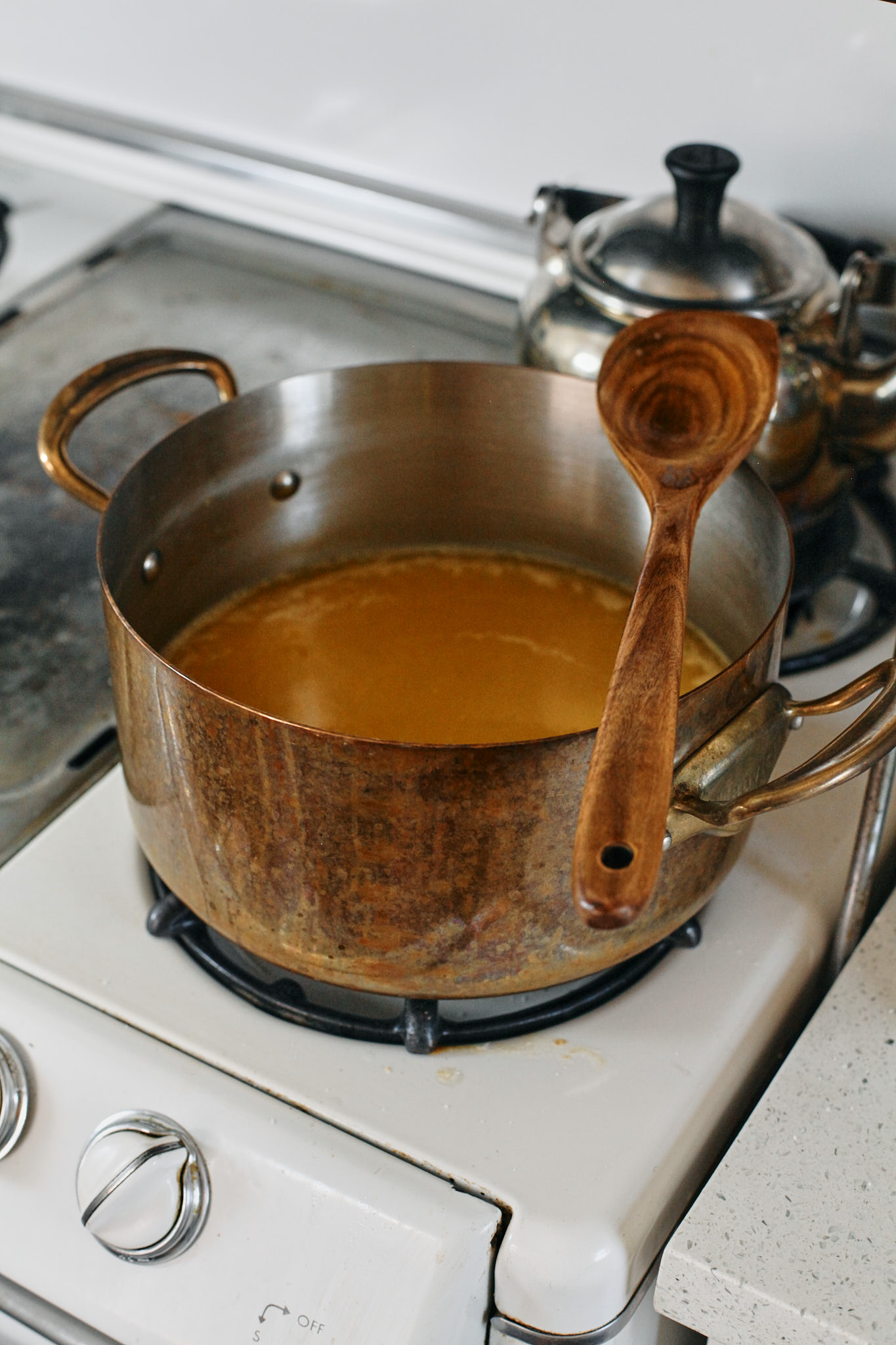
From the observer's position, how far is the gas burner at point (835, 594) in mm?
746

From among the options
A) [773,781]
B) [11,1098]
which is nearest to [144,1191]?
[11,1098]

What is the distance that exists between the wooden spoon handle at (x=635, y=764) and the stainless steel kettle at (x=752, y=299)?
27cm

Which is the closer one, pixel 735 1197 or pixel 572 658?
pixel 735 1197

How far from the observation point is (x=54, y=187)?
118 centimetres

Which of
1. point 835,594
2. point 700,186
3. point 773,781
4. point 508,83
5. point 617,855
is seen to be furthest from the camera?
point 508,83

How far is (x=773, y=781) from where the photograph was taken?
1.59 ft

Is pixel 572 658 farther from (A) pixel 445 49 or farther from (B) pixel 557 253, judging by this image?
(A) pixel 445 49

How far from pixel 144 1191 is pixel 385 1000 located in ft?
0.43

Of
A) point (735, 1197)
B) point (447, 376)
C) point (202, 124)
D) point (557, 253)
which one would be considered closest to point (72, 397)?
point (447, 376)

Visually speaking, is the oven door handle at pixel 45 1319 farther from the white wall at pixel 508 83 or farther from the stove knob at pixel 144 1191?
the white wall at pixel 508 83

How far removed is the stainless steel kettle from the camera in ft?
2.33

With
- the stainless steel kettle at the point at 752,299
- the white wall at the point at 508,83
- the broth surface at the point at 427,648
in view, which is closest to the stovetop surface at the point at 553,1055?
the broth surface at the point at 427,648

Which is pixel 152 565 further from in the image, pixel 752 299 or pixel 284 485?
pixel 752 299

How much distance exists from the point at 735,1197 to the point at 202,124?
97 centimetres
